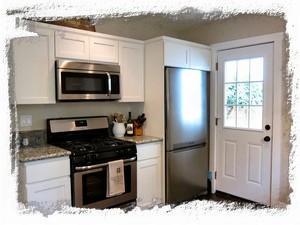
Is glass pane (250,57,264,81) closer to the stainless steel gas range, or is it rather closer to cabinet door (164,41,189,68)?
cabinet door (164,41,189,68)

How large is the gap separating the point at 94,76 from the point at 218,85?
1.64 metres

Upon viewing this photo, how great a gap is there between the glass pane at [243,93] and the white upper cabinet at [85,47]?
A: 5.05ft

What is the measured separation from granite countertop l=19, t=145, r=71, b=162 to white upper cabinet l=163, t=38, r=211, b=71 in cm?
144

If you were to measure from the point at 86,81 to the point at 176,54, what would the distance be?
107cm

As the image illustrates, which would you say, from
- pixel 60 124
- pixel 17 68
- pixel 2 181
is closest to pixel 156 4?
pixel 17 68

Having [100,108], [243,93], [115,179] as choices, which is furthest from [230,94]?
[115,179]

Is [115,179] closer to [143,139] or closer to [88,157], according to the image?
[88,157]

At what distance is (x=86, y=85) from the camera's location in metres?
2.54

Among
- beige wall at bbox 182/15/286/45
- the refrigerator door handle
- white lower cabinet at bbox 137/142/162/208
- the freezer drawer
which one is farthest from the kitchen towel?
beige wall at bbox 182/15/286/45

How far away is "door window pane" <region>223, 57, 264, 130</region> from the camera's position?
9.61 ft

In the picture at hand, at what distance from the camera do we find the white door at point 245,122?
2.87m

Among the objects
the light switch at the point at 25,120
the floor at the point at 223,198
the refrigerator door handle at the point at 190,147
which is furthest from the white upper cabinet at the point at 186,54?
the floor at the point at 223,198

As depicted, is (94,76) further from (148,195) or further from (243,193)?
(243,193)

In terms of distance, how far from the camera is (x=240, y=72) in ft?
10.1
